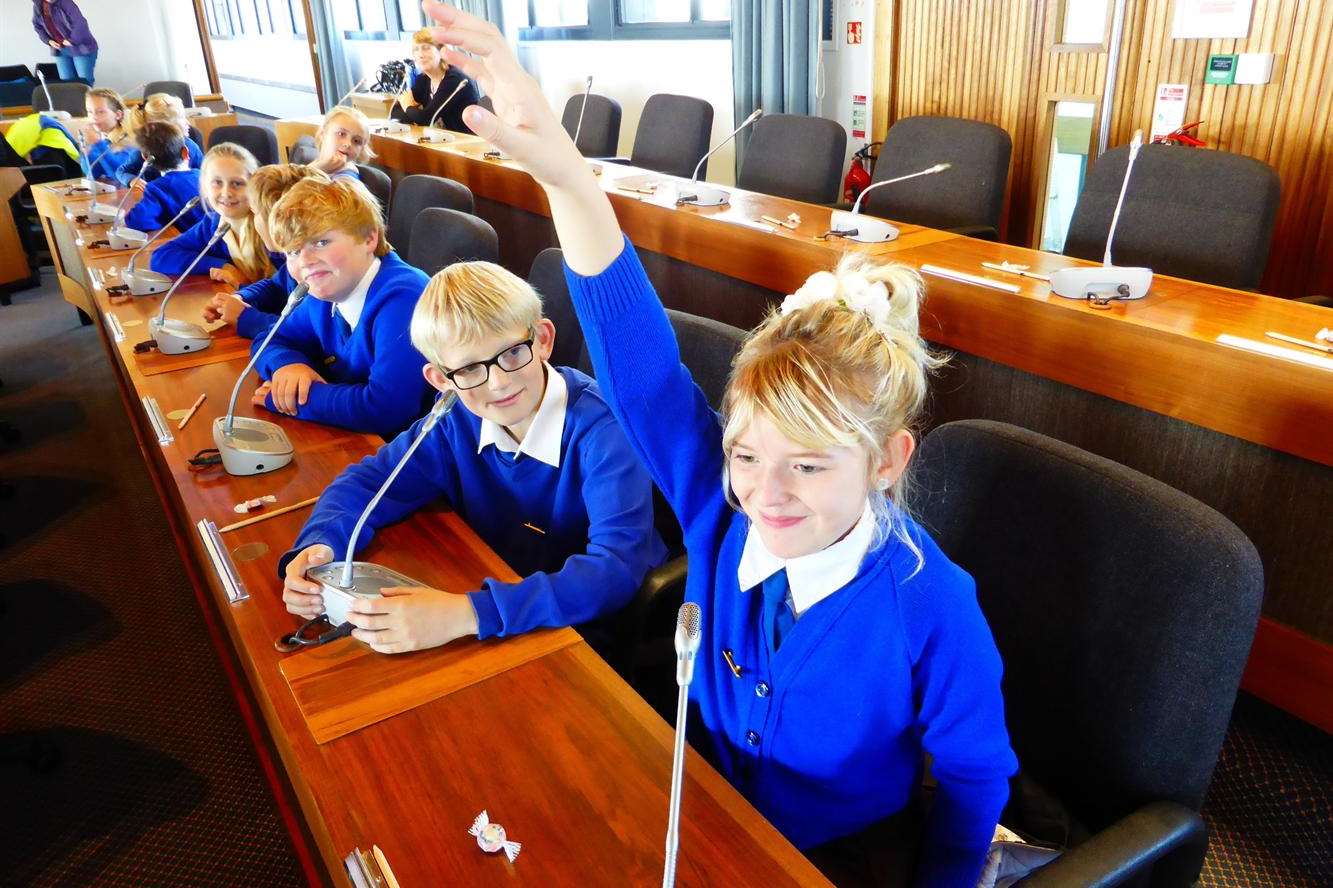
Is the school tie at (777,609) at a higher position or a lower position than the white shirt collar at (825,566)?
lower

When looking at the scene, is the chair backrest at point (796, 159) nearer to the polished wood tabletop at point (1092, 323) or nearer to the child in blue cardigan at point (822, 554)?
the polished wood tabletop at point (1092, 323)

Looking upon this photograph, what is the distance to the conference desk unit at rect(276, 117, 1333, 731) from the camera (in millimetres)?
1579

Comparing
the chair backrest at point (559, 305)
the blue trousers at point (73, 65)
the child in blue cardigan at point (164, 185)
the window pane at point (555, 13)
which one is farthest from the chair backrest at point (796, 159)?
the blue trousers at point (73, 65)

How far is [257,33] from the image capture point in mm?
10789

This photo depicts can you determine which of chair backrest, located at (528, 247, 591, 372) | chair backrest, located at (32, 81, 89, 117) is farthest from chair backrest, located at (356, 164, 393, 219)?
chair backrest, located at (32, 81, 89, 117)

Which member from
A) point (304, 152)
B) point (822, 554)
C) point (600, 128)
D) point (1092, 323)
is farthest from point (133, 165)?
point (822, 554)

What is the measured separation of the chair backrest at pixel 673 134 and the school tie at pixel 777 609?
320cm

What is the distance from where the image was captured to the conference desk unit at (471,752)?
81cm

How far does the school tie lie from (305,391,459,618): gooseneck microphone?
431mm

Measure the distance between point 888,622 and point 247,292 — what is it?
2128 mm

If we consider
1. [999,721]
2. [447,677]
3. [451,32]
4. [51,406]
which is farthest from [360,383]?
[51,406]

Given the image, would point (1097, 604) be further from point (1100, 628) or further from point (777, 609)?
point (777, 609)

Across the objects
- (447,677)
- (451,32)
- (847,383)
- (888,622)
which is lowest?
(447,677)

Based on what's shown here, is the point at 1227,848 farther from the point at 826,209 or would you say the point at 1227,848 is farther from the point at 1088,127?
the point at 1088,127
